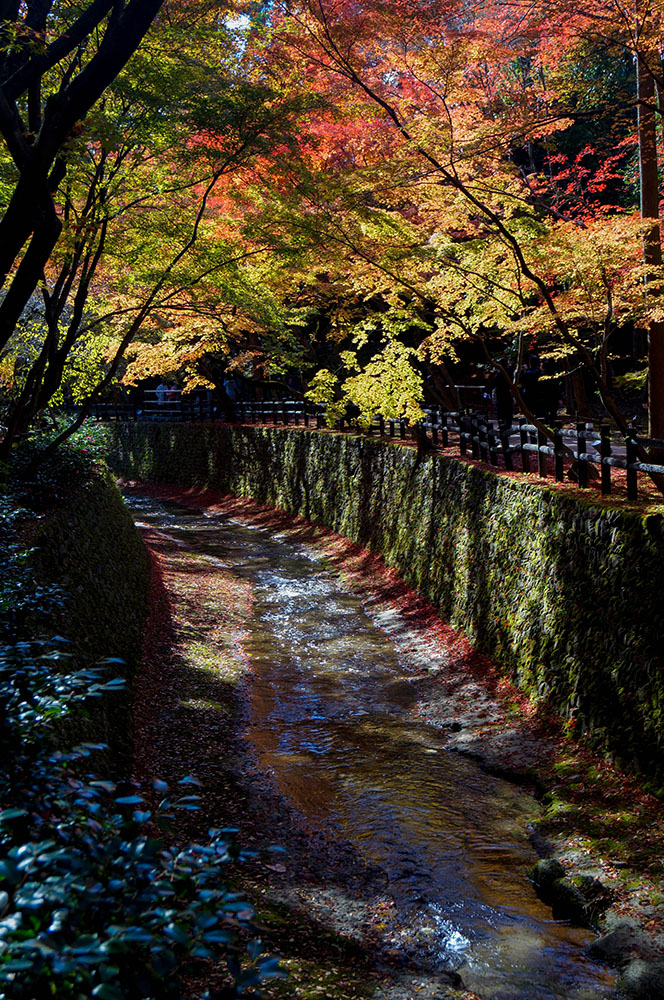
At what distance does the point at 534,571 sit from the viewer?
10117 millimetres

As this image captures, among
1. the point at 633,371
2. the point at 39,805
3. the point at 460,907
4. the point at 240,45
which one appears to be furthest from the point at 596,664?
the point at 633,371

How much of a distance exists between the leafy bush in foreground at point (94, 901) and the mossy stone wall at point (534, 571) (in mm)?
5817

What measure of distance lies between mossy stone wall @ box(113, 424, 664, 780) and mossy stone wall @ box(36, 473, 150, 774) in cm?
490

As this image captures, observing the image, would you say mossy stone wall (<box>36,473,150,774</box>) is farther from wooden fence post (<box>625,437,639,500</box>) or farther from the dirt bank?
wooden fence post (<box>625,437,639,500</box>)

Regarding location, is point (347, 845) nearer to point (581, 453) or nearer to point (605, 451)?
point (605, 451)

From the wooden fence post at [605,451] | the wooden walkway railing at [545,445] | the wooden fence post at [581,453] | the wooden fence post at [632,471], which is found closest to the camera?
the wooden fence post at [632,471]

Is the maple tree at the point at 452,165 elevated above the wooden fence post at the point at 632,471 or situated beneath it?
elevated above

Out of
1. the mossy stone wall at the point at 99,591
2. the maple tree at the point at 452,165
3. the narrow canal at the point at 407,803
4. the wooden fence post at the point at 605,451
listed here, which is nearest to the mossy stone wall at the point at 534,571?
the wooden fence post at the point at 605,451

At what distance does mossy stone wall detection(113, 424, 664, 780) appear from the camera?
7.49 m

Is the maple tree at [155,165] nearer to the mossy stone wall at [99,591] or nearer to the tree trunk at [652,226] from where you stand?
the mossy stone wall at [99,591]

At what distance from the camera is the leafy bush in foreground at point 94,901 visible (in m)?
1.97

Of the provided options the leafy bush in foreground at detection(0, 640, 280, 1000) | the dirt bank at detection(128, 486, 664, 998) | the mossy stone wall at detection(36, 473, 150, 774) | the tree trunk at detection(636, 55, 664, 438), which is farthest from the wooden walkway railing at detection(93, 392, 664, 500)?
the leafy bush in foreground at detection(0, 640, 280, 1000)

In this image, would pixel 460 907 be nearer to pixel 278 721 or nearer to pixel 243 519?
pixel 278 721

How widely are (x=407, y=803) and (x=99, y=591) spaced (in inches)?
186
